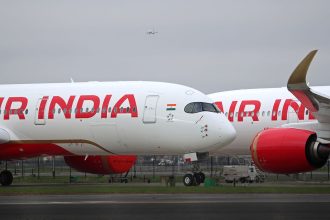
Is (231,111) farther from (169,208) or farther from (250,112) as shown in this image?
(169,208)

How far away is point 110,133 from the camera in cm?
3681

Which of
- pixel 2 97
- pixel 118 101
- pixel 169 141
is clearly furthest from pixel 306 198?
pixel 2 97

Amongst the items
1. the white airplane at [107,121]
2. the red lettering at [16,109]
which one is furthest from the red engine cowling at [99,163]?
the red lettering at [16,109]

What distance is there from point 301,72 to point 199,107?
47.4ft

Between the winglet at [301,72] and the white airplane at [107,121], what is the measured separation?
1333 cm

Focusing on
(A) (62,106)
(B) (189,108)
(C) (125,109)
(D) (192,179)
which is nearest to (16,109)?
(A) (62,106)

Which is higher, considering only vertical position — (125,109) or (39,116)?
(125,109)

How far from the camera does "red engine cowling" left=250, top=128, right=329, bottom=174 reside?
74.7 feet

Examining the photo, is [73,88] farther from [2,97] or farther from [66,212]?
[66,212]

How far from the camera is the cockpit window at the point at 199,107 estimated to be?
35750 millimetres

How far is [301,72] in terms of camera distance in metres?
21.5

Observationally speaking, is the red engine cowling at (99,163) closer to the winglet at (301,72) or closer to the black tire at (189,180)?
the black tire at (189,180)

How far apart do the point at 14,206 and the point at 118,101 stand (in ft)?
49.9

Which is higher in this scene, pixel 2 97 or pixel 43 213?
pixel 2 97
